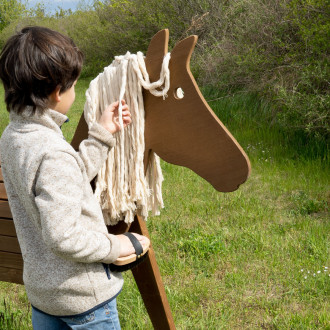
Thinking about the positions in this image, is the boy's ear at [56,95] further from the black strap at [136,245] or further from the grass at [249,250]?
the grass at [249,250]

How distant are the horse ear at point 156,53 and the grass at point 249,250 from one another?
148 centimetres

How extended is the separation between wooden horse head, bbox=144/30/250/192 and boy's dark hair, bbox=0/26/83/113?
1.15ft

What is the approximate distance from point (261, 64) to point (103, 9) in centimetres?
1101

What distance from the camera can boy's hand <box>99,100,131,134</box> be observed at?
150cm

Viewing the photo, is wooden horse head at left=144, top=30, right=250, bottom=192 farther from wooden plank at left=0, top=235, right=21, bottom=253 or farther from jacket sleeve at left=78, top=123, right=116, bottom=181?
wooden plank at left=0, top=235, right=21, bottom=253

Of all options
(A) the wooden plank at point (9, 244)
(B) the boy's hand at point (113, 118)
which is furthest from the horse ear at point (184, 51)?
(A) the wooden plank at point (9, 244)

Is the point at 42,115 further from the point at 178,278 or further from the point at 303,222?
the point at 303,222

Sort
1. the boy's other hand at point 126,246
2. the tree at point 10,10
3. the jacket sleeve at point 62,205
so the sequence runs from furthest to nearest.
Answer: the tree at point 10,10 < the boy's other hand at point 126,246 < the jacket sleeve at point 62,205

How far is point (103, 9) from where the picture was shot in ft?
50.7

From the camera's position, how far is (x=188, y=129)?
1.55 meters

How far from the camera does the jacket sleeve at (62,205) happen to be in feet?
3.93

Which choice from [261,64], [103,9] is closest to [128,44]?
[103,9]

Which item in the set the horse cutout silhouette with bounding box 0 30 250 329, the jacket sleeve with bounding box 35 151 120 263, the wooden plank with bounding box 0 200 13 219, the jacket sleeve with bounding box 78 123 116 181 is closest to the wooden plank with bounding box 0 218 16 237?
the wooden plank with bounding box 0 200 13 219

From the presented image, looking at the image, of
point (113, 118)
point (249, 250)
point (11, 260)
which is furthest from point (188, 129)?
point (249, 250)
